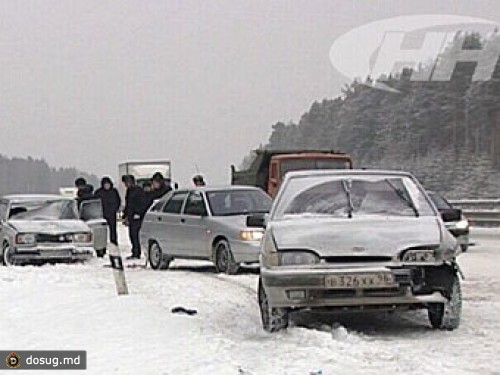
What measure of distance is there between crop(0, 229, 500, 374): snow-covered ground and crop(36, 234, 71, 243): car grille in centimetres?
441

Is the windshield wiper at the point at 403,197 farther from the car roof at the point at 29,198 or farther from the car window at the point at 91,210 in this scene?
the car window at the point at 91,210

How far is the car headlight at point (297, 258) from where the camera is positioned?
870cm

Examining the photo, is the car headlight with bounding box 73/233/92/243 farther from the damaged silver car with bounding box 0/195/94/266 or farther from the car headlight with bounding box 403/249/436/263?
the car headlight with bounding box 403/249/436/263

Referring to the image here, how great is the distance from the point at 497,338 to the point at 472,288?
433cm

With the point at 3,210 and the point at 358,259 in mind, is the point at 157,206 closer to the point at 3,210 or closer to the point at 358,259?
the point at 3,210

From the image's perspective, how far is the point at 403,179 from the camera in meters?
10.3

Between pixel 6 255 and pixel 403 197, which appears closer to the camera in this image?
pixel 403 197

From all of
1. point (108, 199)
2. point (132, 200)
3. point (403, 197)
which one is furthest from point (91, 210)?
point (403, 197)

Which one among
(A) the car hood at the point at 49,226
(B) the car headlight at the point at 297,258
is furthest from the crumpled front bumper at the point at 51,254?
(B) the car headlight at the point at 297,258

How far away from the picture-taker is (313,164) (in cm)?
2558

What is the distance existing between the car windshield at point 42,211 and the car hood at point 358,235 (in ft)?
34.1

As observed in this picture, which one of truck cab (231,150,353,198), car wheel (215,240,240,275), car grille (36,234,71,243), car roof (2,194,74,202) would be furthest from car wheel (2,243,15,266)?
truck cab (231,150,353,198)

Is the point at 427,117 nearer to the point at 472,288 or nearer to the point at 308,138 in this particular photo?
the point at 308,138

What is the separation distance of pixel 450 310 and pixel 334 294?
3.82ft
